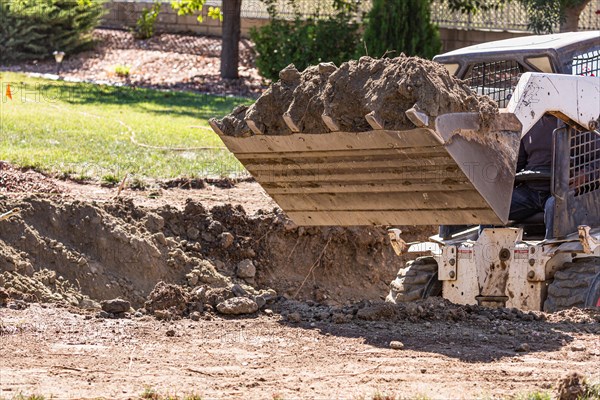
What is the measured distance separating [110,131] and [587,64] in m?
9.33

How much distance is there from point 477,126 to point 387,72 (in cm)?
76

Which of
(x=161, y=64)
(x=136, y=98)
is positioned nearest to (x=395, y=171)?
(x=136, y=98)

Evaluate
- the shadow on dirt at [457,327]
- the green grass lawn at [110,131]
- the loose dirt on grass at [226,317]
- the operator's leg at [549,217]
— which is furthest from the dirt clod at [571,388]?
the green grass lawn at [110,131]

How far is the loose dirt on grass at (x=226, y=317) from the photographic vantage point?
6.44m

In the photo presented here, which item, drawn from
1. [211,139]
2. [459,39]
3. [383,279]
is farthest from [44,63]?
[383,279]

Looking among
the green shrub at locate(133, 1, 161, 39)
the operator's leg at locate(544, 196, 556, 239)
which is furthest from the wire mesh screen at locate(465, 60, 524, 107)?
the green shrub at locate(133, 1, 161, 39)

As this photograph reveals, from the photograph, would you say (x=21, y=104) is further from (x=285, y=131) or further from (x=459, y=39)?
(x=285, y=131)

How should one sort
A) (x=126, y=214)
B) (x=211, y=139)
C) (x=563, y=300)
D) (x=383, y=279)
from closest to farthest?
(x=563, y=300)
(x=126, y=214)
(x=383, y=279)
(x=211, y=139)

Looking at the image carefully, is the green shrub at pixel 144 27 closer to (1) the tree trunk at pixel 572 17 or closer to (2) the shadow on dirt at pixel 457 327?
(1) the tree trunk at pixel 572 17

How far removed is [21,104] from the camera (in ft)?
64.8

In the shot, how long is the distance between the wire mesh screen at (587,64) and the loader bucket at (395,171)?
4.26 feet

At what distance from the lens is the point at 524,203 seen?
29.0 feet

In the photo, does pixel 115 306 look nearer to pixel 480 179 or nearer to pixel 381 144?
pixel 381 144

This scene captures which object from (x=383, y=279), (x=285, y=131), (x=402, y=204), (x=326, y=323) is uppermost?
(x=285, y=131)
